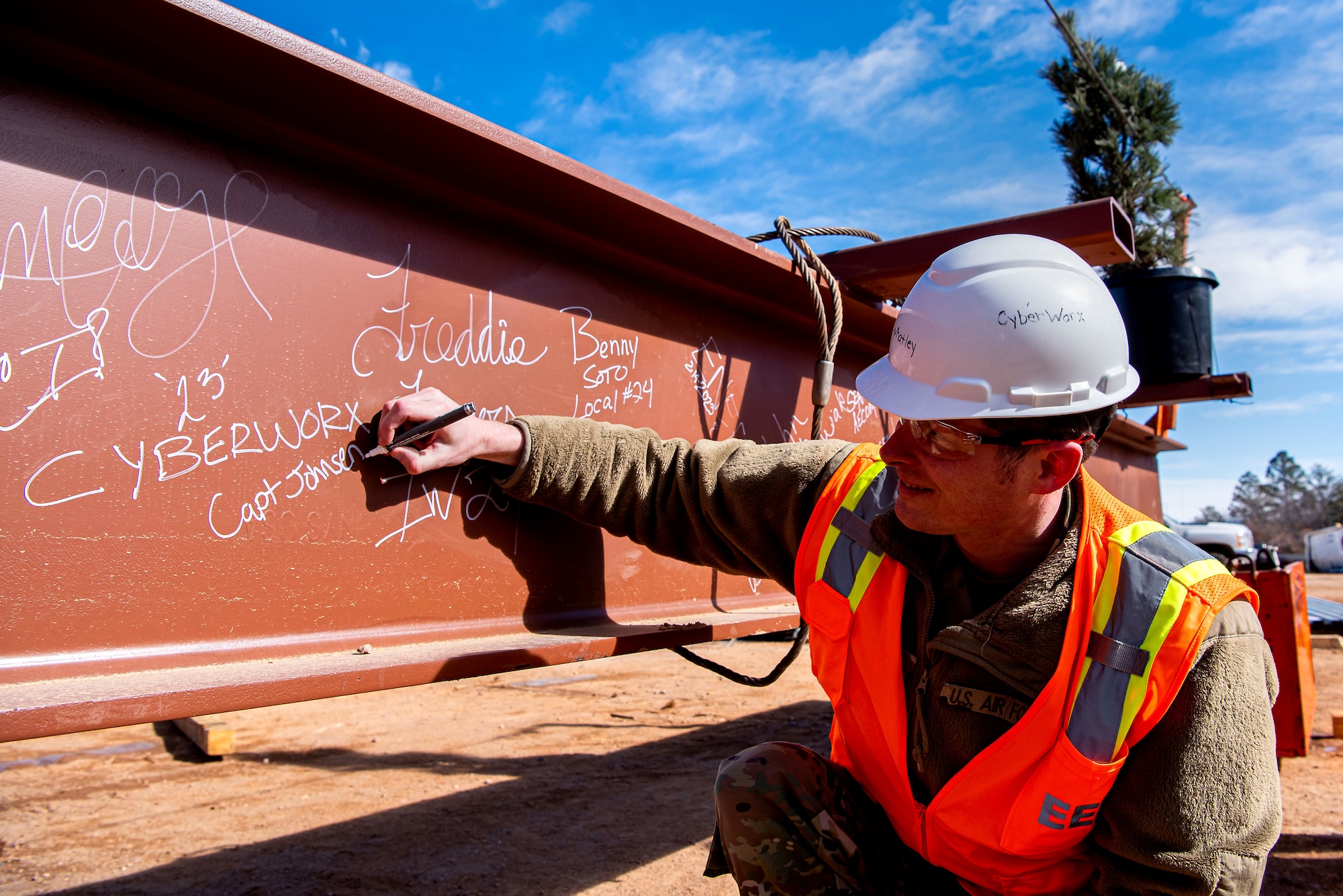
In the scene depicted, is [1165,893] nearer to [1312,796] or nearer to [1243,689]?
[1243,689]

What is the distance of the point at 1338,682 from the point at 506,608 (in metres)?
7.55

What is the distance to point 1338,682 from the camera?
22.6 feet

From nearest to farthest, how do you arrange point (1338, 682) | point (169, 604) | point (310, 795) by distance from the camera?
point (169, 604) → point (310, 795) → point (1338, 682)

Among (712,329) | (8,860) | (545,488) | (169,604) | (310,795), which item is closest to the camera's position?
(169,604)

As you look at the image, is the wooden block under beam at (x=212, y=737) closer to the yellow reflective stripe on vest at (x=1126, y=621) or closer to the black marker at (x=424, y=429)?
the black marker at (x=424, y=429)

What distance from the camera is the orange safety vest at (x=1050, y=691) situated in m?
1.62

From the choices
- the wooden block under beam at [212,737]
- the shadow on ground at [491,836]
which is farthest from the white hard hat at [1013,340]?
the wooden block under beam at [212,737]

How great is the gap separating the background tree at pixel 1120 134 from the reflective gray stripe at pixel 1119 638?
11897 mm

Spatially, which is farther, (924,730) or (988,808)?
(924,730)

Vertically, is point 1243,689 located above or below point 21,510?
below

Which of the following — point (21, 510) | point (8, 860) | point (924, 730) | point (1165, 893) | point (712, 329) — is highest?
point (712, 329)

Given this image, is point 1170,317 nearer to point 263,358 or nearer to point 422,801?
point 422,801

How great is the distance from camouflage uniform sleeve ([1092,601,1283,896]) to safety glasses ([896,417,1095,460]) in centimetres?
46

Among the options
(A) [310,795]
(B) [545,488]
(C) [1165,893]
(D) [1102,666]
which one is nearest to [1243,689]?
(D) [1102,666]
